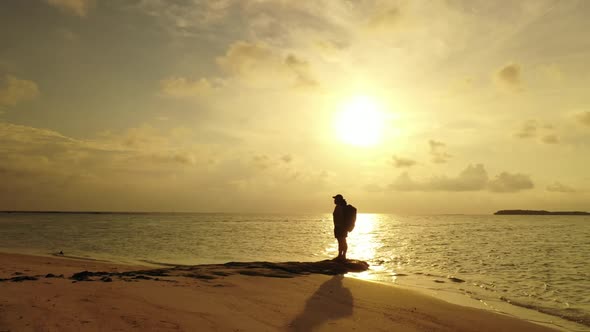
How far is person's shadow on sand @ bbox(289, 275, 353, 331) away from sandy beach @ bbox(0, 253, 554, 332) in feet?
0.08

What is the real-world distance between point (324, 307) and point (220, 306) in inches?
112

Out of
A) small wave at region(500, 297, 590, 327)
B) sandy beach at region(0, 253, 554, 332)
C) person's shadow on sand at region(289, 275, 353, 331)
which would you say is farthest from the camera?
small wave at region(500, 297, 590, 327)

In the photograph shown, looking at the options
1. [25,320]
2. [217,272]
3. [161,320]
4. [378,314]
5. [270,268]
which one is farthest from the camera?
[270,268]

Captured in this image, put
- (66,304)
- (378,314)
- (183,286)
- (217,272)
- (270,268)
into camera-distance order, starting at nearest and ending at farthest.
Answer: (66,304) < (378,314) < (183,286) < (217,272) < (270,268)

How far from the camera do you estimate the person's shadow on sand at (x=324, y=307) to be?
8.91m

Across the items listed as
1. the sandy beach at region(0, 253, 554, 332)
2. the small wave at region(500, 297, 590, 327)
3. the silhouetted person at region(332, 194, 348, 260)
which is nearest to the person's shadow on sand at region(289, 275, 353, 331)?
the sandy beach at region(0, 253, 554, 332)

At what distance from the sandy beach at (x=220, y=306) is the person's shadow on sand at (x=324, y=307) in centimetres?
2

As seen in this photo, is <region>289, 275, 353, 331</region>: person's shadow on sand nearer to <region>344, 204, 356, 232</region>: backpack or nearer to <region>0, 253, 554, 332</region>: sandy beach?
<region>0, 253, 554, 332</region>: sandy beach

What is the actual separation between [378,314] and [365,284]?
4.84 metres

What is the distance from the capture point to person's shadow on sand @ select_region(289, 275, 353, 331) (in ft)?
29.2

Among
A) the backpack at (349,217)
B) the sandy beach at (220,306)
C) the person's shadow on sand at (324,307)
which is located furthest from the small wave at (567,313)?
the backpack at (349,217)

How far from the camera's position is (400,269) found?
22547mm

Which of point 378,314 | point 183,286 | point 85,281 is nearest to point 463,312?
point 378,314

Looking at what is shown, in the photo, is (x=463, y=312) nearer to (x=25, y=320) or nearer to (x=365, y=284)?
(x=365, y=284)
